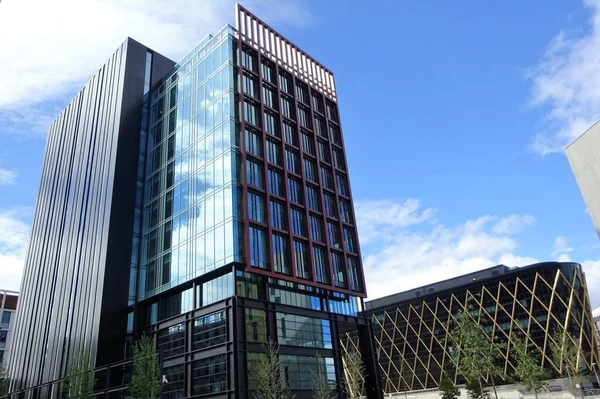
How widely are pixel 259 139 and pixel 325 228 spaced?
12768mm

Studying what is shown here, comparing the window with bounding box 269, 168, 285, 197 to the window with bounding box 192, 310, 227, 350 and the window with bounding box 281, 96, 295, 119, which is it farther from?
the window with bounding box 192, 310, 227, 350

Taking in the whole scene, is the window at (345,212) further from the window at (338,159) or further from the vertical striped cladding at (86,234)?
the vertical striped cladding at (86,234)

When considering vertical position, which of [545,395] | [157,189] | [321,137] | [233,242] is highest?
[321,137]

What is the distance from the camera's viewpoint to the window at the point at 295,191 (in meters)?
55.4

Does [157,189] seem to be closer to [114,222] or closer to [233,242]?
[114,222]

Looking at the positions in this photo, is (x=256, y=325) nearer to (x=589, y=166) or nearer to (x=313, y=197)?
(x=313, y=197)

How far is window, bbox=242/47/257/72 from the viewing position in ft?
188

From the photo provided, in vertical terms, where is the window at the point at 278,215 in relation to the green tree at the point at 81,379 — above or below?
above

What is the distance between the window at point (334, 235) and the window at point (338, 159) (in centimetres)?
958

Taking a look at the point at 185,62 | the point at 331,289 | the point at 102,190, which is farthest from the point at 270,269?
the point at 185,62

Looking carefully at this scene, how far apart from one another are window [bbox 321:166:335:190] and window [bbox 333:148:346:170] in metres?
2.52

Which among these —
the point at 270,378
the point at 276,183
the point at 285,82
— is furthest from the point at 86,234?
the point at 270,378

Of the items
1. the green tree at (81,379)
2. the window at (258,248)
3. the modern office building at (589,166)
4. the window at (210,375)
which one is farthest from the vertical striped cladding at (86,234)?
the modern office building at (589,166)

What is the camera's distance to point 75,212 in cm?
6562
